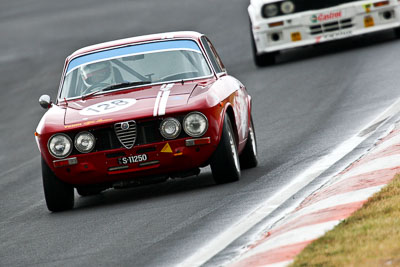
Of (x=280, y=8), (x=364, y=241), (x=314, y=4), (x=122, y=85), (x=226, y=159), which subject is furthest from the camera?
(x=280, y=8)

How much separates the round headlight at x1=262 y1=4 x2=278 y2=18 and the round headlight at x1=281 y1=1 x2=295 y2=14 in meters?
0.12

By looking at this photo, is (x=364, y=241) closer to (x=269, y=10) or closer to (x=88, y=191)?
(x=88, y=191)

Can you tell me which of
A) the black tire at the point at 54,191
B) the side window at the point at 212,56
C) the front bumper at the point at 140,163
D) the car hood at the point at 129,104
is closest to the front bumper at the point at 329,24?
the side window at the point at 212,56

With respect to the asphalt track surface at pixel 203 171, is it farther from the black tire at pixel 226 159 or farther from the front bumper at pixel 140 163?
the front bumper at pixel 140 163

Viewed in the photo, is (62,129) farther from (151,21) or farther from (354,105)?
(151,21)

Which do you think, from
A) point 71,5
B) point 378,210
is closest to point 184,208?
point 378,210

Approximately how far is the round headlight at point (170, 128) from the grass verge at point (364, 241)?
2556 millimetres

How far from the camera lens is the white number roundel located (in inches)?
370

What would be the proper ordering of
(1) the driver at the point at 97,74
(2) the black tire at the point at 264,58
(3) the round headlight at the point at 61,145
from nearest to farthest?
(3) the round headlight at the point at 61,145
(1) the driver at the point at 97,74
(2) the black tire at the point at 264,58

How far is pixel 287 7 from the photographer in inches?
776

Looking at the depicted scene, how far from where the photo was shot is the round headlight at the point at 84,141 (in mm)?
9219

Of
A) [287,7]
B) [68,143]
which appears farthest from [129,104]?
[287,7]

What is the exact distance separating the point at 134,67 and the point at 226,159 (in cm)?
150

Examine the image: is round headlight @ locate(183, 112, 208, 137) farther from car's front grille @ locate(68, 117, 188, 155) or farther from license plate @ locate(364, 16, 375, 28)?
license plate @ locate(364, 16, 375, 28)
